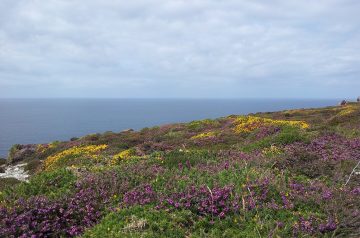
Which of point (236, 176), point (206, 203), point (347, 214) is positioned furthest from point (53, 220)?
point (347, 214)

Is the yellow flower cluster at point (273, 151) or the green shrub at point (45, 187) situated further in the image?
the yellow flower cluster at point (273, 151)

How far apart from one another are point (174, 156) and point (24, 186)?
6013mm

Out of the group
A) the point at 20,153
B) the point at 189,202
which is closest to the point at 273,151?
the point at 189,202

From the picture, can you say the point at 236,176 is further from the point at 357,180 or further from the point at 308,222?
the point at 357,180

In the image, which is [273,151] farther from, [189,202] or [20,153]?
[20,153]

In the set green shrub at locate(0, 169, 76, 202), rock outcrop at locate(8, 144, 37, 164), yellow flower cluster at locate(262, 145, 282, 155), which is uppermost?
yellow flower cluster at locate(262, 145, 282, 155)

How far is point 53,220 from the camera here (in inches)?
385

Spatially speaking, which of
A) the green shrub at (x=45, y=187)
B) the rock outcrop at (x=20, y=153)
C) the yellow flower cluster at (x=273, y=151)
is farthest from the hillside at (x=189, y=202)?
the rock outcrop at (x=20, y=153)

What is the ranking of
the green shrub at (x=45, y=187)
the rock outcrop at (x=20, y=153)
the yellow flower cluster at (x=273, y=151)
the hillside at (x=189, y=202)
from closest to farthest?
the hillside at (x=189, y=202), the green shrub at (x=45, y=187), the yellow flower cluster at (x=273, y=151), the rock outcrop at (x=20, y=153)

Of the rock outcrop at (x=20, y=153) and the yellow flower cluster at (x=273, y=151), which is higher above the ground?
the yellow flower cluster at (x=273, y=151)

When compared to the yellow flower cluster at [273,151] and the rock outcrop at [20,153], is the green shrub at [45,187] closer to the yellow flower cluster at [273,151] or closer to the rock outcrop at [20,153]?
the yellow flower cluster at [273,151]

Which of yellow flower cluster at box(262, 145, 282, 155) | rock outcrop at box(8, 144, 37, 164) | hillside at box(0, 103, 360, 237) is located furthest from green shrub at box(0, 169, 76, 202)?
rock outcrop at box(8, 144, 37, 164)

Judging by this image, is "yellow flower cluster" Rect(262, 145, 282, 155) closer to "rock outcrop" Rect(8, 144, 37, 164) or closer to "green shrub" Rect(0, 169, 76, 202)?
"green shrub" Rect(0, 169, 76, 202)

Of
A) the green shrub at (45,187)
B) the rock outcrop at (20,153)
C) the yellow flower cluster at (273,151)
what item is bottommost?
the rock outcrop at (20,153)
